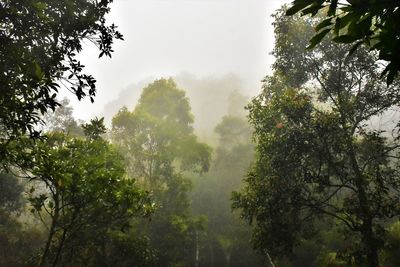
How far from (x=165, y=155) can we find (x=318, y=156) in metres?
13.6

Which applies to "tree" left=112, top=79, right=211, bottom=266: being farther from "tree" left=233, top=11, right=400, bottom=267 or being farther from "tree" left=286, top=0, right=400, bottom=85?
"tree" left=286, top=0, right=400, bottom=85

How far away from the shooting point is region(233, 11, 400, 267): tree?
10.9 meters

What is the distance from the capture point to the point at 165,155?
23.9 metres

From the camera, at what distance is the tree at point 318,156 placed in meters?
10.9

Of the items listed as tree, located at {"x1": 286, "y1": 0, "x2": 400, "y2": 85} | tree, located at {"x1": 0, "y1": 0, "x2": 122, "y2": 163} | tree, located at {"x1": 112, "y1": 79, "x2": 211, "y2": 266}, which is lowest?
tree, located at {"x1": 286, "y1": 0, "x2": 400, "y2": 85}

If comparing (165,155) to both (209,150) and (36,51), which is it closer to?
(209,150)

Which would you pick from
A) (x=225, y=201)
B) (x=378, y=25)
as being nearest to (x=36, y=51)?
(x=378, y=25)

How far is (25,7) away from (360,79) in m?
10.9

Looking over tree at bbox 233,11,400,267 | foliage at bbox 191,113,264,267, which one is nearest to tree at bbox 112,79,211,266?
foliage at bbox 191,113,264,267

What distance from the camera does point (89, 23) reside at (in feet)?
21.2

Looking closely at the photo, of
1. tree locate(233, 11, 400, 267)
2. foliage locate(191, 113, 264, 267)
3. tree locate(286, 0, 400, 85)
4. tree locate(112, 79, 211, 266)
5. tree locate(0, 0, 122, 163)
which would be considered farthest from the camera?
foliage locate(191, 113, 264, 267)

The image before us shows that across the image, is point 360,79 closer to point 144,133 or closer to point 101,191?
point 101,191

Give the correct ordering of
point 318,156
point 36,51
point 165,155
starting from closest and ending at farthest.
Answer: point 36,51, point 318,156, point 165,155

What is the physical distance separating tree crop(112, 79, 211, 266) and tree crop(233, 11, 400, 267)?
8.89 m
